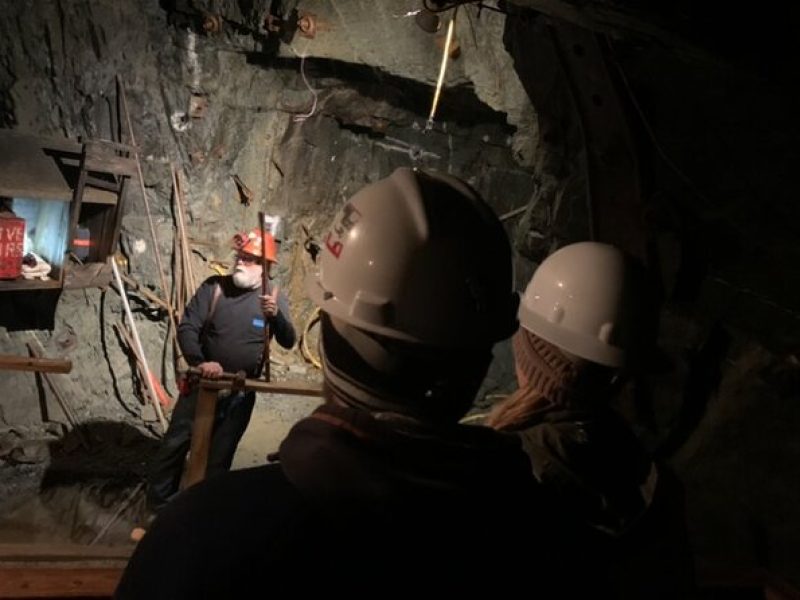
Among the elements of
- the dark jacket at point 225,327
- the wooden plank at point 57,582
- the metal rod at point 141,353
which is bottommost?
the metal rod at point 141,353

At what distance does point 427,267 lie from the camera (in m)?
1.20

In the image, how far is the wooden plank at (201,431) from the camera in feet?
13.4

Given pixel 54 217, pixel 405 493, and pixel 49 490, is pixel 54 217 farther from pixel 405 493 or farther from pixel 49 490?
pixel 405 493

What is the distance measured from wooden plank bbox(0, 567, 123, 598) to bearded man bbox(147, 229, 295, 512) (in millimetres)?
3155

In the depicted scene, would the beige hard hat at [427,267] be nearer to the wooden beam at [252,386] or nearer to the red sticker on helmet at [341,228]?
the red sticker on helmet at [341,228]

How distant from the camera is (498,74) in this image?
7.88 meters

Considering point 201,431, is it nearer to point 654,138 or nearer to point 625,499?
point 625,499

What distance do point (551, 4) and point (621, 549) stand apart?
2128 millimetres

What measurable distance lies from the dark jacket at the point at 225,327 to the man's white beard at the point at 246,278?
2.6 inches

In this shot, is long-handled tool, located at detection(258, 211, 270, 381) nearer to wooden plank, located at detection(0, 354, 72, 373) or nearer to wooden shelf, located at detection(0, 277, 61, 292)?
wooden plank, located at detection(0, 354, 72, 373)

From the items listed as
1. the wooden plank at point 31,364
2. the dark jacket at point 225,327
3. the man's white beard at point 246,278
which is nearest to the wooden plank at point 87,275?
the dark jacket at point 225,327

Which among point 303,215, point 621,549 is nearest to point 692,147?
point 621,549

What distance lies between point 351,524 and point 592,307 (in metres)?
1.65

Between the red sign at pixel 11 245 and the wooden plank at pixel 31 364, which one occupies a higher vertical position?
the red sign at pixel 11 245
